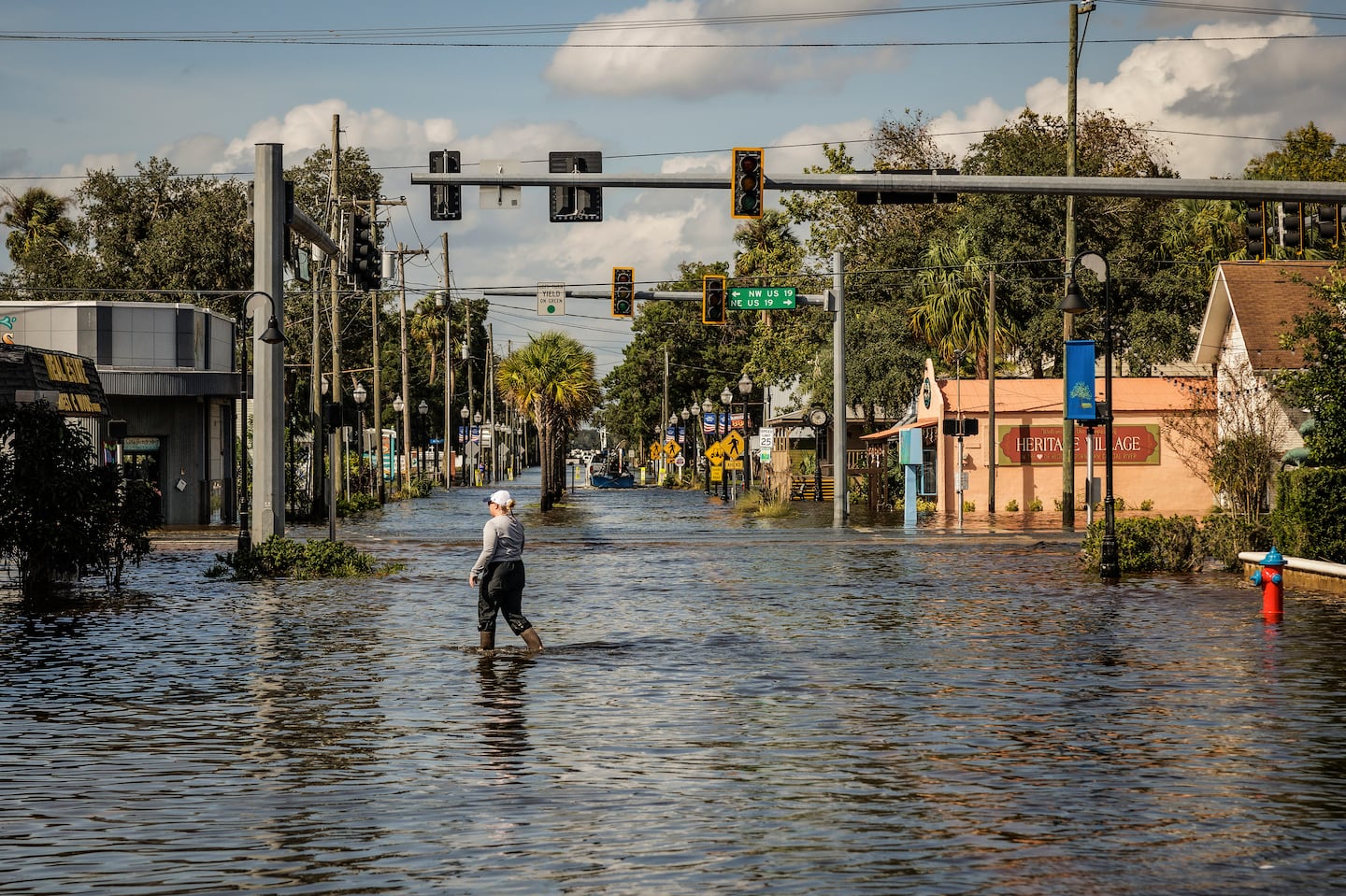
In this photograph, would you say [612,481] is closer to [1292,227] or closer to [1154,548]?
[1154,548]

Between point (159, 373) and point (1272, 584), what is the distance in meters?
34.6

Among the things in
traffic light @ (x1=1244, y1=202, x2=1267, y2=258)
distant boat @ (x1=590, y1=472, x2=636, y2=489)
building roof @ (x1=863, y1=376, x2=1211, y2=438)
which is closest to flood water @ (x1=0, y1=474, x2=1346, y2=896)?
traffic light @ (x1=1244, y1=202, x2=1267, y2=258)

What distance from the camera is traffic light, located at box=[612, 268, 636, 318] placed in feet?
144

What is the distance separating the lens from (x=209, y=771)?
35.7ft

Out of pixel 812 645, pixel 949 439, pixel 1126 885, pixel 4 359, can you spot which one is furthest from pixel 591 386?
pixel 1126 885

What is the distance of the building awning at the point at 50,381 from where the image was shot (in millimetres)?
29094

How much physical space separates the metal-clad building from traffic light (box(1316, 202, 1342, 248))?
101ft

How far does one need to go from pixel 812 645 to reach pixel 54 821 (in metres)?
10.2

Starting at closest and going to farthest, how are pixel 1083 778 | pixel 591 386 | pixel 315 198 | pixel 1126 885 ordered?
pixel 1126 885, pixel 1083 778, pixel 591 386, pixel 315 198

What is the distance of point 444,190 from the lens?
88.3ft

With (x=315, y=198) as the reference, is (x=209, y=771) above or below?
below

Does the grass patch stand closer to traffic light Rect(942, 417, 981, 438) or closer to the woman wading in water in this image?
traffic light Rect(942, 417, 981, 438)

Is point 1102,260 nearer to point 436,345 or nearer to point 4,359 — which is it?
point 4,359

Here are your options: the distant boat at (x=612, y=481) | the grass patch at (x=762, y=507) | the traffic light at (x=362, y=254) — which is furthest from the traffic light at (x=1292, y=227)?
the distant boat at (x=612, y=481)
